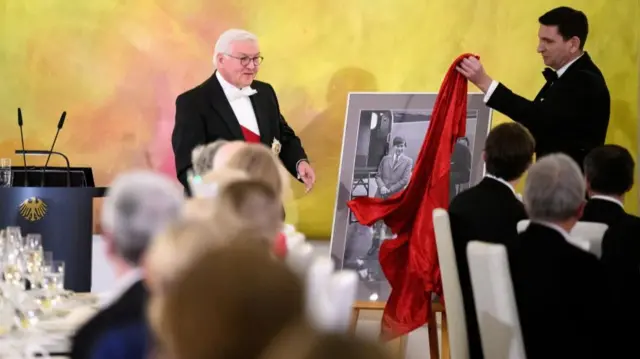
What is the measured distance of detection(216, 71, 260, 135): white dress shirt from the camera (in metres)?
4.98

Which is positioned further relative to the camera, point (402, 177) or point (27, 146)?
point (27, 146)

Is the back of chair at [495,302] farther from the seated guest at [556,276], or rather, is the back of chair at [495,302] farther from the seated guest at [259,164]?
the seated guest at [259,164]

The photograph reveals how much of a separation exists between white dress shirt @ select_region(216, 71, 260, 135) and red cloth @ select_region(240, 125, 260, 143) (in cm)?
2

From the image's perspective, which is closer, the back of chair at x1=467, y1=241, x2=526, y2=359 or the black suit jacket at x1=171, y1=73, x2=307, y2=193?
the back of chair at x1=467, y1=241, x2=526, y2=359

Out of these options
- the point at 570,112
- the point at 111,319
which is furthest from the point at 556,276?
the point at 570,112

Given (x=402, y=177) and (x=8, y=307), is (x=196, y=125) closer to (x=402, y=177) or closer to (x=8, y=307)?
(x=402, y=177)

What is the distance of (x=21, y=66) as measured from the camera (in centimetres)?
593

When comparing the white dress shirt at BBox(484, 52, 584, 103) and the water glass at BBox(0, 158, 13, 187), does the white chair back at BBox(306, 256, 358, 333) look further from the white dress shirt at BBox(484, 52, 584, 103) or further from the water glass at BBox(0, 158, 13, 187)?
the water glass at BBox(0, 158, 13, 187)

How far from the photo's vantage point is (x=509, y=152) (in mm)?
3494

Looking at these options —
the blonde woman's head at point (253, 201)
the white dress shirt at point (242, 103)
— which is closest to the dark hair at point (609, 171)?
the blonde woman's head at point (253, 201)

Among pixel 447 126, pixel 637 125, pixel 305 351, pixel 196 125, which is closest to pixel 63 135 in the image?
pixel 196 125

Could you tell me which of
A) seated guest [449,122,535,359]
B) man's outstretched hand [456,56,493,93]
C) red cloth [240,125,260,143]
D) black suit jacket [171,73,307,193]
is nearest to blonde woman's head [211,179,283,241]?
seated guest [449,122,535,359]

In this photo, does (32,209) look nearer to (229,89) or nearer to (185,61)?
(229,89)

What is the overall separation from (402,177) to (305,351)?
15.0 ft
